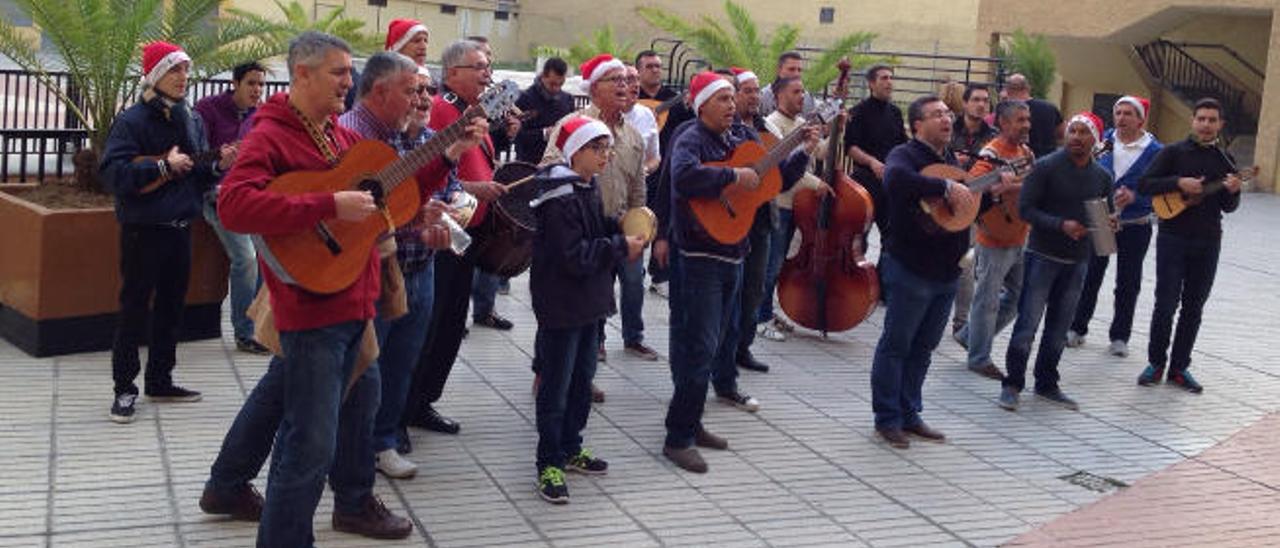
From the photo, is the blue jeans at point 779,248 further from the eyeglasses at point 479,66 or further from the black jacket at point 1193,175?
the eyeglasses at point 479,66

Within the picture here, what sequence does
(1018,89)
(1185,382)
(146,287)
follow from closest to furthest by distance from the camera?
(146,287)
(1185,382)
(1018,89)

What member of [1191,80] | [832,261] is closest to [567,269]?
[832,261]

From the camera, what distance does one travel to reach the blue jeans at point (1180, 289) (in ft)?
32.0

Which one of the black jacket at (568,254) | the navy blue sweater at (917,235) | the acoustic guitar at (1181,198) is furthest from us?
the acoustic guitar at (1181,198)

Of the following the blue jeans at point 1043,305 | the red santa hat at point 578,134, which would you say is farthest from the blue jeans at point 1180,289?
the red santa hat at point 578,134

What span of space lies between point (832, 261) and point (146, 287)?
14.6ft

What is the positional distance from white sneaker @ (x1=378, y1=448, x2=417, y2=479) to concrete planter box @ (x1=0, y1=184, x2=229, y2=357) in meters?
2.62

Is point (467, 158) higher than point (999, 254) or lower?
higher

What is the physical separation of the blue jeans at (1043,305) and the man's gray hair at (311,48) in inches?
208

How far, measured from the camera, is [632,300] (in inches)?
371

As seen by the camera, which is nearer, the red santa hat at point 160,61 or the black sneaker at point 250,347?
the red santa hat at point 160,61

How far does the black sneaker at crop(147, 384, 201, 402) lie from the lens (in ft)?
24.5

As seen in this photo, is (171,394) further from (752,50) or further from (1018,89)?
(752,50)

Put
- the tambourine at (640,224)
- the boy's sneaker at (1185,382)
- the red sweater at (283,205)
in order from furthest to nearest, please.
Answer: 1. the boy's sneaker at (1185,382)
2. the tambourine at (640,224)
3. the red sweater at (283,205)
